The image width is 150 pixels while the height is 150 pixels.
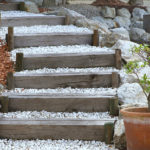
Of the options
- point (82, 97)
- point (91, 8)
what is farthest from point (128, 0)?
point (82, 97)

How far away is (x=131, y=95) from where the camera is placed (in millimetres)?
4707

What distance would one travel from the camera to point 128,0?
54.7 ft

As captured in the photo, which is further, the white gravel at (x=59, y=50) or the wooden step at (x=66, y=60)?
the white gravel at (x=59, y=50)

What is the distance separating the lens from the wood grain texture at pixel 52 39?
22.1ft

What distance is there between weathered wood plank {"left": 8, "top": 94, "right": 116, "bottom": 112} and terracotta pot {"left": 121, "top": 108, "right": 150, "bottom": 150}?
1347mm

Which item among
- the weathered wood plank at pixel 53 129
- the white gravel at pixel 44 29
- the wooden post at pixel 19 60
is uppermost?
the white gravel at pixel 44 29

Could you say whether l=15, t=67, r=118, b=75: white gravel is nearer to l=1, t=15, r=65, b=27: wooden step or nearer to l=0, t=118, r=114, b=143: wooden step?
l=0, t=118, r=114, b=143: wooden step

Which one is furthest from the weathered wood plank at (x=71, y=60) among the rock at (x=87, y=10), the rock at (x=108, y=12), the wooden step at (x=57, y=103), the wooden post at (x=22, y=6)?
the rock at (x=108, y=12)

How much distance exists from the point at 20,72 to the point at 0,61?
0.42 m

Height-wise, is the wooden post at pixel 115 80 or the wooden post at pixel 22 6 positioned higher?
the wooden post at pixel 22 6

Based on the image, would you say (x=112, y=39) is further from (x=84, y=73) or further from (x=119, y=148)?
(x=119, y=148)

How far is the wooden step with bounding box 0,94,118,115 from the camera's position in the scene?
4.85 meters

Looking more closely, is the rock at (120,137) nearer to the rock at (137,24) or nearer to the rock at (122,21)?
the rock at (137,24)

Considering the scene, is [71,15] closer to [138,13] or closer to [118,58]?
[118,58]
